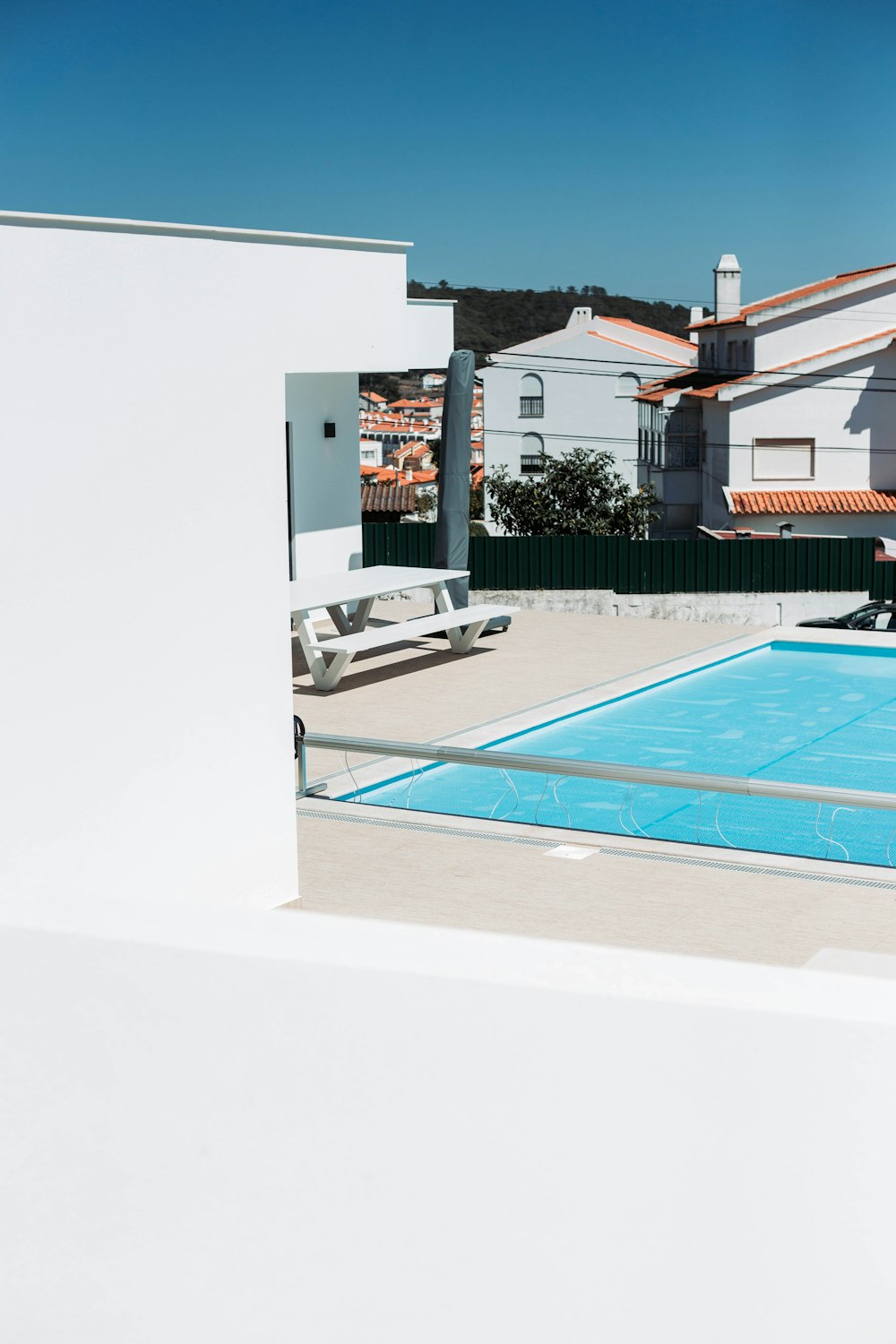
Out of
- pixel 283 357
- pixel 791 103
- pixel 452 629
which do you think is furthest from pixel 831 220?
pixel 283 357

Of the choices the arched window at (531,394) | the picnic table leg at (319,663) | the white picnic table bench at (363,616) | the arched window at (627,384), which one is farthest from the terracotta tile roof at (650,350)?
the picnic table leg at (319,663)

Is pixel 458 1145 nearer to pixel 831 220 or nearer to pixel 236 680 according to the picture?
pixel 236 680

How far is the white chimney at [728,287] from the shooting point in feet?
153

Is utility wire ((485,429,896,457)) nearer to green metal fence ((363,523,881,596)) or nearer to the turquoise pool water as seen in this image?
green metal fence ((363,523,881,596))

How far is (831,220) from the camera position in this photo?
8469cm

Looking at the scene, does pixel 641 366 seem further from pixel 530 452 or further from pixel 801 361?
pixel 801 361

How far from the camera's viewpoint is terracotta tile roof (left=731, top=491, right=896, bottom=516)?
37438 millimetres

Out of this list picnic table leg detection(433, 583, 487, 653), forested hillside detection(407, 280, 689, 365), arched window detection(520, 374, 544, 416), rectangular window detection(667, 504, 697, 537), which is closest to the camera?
picnic table leg detection(433, 583, 487, 653)

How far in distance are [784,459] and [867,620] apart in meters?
23.8

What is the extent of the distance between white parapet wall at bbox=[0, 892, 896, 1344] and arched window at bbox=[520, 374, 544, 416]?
5412 cm


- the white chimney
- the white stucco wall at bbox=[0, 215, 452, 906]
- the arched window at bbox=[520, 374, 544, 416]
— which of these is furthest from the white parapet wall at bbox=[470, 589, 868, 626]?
the arched window at bbox=[520, 374, 544, 416]

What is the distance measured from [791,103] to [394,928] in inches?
Result: 4272

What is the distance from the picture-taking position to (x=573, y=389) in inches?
2132

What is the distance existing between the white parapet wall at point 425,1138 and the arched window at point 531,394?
54.1 m
